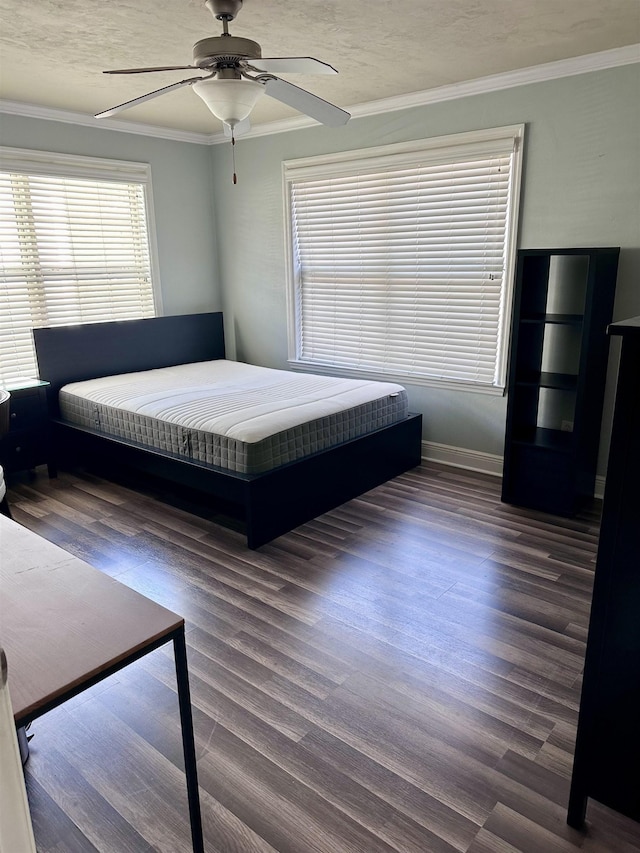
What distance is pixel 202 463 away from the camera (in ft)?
10.5

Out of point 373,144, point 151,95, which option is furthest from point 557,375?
point 151,95

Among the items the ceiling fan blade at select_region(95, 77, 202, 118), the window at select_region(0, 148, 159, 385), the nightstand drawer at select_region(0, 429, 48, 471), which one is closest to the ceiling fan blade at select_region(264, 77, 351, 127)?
the ceiling fan blade at select_region(95, 77, 202, 118)

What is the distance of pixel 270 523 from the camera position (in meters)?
3.07

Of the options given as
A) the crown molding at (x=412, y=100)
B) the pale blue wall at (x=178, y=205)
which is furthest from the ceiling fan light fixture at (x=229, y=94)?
the pale blue wall at (x=178, y=205)

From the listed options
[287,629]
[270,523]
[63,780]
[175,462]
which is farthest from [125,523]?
[63,780]

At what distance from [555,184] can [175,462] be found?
2.74 meters

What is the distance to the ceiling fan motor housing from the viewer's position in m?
2.05

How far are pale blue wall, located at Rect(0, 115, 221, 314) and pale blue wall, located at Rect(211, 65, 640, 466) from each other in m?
0.40

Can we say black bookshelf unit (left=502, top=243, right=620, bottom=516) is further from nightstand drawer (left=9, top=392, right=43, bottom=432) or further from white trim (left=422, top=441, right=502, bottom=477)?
nightstand drawer (left=9, top=392, right=43, bottom=432)

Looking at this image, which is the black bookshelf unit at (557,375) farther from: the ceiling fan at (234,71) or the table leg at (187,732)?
the table leg at (187,732)

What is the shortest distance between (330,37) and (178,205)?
102 inches

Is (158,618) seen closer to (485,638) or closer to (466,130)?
(485,638)

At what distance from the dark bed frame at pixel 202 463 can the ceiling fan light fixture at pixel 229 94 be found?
5.41 ft

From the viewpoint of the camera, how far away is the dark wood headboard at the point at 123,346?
421cm
